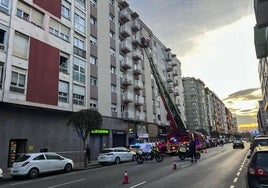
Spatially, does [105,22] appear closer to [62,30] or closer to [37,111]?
[62,30]

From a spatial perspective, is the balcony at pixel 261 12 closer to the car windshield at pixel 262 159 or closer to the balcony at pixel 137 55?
the car windshield at pixel 262 159

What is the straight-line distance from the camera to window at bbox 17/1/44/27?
76.1 ft

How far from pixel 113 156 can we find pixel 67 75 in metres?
10.1

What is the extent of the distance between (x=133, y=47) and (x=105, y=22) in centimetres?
→ 977

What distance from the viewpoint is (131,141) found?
40719 mm

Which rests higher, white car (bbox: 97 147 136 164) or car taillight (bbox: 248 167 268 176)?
car taillight (bbox: 248 167 268 176)

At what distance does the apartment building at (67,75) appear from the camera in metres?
21.6

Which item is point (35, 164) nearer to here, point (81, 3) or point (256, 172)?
point (256, 172)

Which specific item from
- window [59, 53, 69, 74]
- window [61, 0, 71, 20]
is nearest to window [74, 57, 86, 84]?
window [59, 53, 69, 74]

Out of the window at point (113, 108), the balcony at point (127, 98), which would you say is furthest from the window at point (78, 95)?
the balcony at point (127, 98)

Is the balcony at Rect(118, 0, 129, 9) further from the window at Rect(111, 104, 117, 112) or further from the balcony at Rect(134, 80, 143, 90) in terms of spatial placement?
the window at Rect(111, 104, 117, 112)

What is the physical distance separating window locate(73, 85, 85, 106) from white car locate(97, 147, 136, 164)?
713 cm

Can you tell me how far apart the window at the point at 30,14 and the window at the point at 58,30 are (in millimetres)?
1335

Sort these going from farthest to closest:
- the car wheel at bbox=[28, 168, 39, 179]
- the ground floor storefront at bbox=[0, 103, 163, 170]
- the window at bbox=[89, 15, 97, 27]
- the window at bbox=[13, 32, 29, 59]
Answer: the window at bbox=[89, 15, 97, 27]
the window at bbox=[13, 32, 29, 59]
the ground floor storefront at bbox=[0, 103, 163, 170]
the car wheel at bbox=[28, 168, 39, 179]
